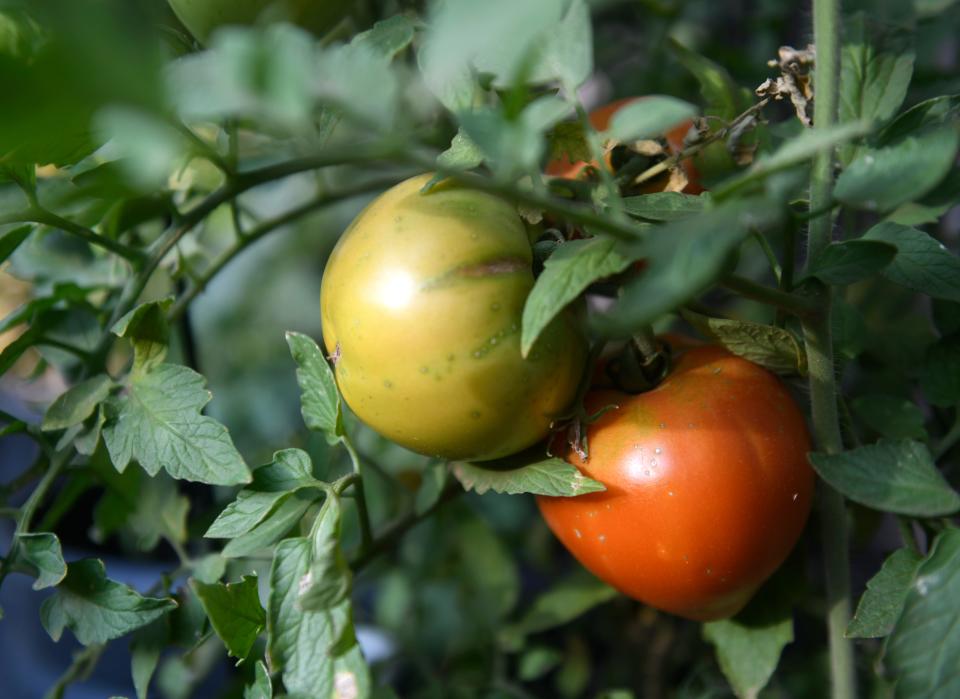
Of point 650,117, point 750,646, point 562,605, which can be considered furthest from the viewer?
point 562,605

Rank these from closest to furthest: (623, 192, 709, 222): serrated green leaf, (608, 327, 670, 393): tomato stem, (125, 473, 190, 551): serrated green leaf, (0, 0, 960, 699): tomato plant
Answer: (0, 0, 960, 699): tomato plant
(623, 192, 709, 222): serrated green leaf
(608, 327, 670, 393): tomato stem
(125, 473, 190, 551): serrated green leaf

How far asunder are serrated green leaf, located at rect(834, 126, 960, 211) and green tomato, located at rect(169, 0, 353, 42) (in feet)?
0.97

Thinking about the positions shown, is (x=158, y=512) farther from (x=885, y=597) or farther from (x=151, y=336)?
(x=885, y=597)

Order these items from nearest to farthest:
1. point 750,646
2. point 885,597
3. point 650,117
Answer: point 650,117
point 885,597
point 750,646

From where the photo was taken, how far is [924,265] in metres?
0.37

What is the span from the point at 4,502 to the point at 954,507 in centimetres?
47

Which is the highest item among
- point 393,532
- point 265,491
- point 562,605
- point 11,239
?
point 11,239

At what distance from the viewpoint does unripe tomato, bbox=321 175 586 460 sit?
35 cm

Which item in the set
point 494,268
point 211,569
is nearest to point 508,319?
point 494,268

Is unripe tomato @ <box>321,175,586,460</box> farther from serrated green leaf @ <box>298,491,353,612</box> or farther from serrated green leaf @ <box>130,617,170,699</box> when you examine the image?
serrated green leaf @ <box>130,617,170,699</box>

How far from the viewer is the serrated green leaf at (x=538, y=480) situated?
38 cm

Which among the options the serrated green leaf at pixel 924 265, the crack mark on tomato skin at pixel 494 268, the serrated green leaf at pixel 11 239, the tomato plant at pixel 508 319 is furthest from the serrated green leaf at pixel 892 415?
the serrated green leaf at pixel 11 239

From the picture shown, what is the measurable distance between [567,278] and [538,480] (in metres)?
0.12

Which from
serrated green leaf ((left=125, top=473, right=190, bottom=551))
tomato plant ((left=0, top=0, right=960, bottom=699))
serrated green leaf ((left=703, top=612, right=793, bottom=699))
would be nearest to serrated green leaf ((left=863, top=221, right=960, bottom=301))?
tomato plant ((left=0, top=0, right=960, bottom=699))
